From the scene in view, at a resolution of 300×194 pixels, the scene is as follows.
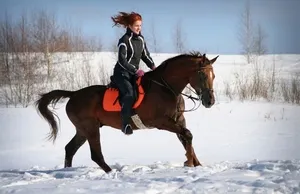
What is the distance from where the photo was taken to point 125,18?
5824 millimetres

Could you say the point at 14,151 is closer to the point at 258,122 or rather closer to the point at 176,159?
the point at 176,159

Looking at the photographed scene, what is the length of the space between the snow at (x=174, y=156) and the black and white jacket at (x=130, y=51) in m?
1.60

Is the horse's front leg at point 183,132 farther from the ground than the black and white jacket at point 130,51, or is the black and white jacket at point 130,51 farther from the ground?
the black and white jacket at point 130,51

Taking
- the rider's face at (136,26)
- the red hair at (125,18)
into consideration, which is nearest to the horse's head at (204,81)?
the rider's face at (136,26)

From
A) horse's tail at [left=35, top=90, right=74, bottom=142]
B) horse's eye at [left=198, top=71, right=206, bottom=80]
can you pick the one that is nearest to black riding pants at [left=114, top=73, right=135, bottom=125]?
horse's eye at [left=198, top=71, right=206, bottom=80]

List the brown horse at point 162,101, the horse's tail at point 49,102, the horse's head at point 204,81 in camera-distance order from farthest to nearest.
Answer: the horse's tail at point 49,102, the brown horse at point 162,101, the horse's head at point 204,81

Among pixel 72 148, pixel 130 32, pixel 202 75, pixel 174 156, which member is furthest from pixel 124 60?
pixel 174 156

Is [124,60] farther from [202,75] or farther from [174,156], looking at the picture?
[174,156]

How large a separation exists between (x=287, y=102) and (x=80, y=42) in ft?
23.4

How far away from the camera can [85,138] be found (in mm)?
6676

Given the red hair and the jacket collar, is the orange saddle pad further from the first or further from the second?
the red hair

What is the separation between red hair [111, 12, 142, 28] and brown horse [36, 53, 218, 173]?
2.76 feet

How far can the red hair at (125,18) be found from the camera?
5742 mm

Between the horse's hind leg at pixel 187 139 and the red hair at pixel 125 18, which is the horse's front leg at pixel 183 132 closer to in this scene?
the horse's hind leg at pixel 187 139
